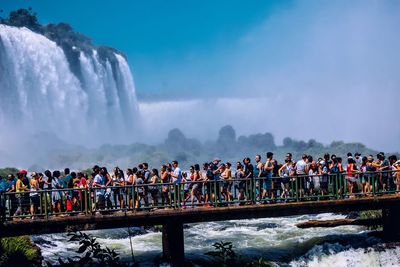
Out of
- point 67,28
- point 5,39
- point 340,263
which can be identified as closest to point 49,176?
point 340,263

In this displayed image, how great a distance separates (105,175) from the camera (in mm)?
20984

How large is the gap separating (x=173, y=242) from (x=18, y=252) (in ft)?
18.3

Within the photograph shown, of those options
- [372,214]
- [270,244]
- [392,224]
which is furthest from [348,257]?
[372,214]

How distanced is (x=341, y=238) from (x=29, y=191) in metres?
12.5

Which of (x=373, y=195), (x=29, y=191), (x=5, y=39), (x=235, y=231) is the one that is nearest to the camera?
(x=29, y=191)

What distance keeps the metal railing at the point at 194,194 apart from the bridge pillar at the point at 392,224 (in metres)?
1.06

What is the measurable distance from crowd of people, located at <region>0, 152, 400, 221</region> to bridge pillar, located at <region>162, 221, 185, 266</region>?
0.95 metres

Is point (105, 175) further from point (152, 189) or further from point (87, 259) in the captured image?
point (87, 259)

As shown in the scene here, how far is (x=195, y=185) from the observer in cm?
2147

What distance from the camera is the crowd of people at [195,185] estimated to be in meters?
20.4

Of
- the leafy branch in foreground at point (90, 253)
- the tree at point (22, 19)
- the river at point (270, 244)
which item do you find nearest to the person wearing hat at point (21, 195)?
the river at point (270, 244)

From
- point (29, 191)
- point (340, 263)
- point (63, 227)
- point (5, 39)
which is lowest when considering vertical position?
point (340, 263)

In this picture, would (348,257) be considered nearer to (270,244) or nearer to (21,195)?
(270,244)

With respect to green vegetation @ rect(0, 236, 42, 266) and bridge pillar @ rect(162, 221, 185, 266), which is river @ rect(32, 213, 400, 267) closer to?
bridge pillar @ rect(162, 221, 185, 266)
